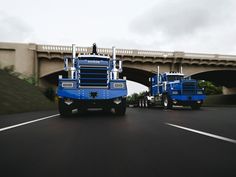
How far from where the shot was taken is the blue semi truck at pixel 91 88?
9906mm

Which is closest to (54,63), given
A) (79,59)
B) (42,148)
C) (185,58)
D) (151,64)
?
(151,64)

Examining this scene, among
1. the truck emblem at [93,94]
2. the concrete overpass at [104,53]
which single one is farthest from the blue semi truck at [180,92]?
the concrete overpass at [104,53]

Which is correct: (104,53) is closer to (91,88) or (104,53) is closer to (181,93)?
(181,93)

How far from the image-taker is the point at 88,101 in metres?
10.1

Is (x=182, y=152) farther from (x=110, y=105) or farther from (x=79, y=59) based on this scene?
(x=79, y=59)

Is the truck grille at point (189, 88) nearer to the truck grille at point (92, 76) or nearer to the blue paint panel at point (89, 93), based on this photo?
the blue paint panel at point (89, 93)

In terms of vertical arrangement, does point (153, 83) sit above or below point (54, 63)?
below

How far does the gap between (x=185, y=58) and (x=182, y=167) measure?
3636 cm

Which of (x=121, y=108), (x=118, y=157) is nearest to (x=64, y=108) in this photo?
(x=121, y=108)

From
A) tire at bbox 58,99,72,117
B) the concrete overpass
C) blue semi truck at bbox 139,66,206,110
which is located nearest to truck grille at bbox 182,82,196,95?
blue semi truck at bbox 139,66,206,110

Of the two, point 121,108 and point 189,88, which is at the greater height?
point 189,88

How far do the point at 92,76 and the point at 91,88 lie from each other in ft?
2.27

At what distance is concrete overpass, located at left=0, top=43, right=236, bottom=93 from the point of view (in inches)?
1236

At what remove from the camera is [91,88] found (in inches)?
399
